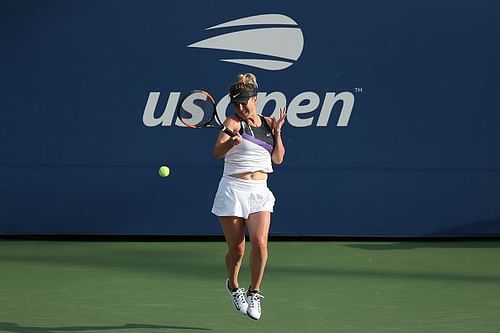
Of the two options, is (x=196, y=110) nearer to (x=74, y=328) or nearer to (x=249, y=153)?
(x=249, y=153)

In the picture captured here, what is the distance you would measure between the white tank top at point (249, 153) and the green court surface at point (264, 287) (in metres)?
0.95

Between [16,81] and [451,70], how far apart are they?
4252 mm

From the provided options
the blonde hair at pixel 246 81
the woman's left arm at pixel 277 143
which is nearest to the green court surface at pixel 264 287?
the woman's left arm at pixel 277 143

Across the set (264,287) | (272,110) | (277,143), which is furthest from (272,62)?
(277,143)

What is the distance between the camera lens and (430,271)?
974cm

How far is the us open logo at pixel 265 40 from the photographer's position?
1152 cm

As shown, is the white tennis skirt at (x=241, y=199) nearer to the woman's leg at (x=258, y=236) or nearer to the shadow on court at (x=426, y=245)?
the woman's leg at (x=258, y=236)

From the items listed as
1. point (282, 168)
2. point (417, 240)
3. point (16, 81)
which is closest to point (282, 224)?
point (282, 168)

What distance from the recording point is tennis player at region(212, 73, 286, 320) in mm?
7098

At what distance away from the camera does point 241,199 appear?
7121 mm

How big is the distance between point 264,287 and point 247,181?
1.80 meters

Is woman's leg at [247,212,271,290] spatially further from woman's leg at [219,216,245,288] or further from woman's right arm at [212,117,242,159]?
woman's right arm at [212,117,242,159]

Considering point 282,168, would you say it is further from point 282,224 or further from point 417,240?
point 417,240

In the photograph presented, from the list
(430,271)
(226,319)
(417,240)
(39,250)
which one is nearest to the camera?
(226,319)
